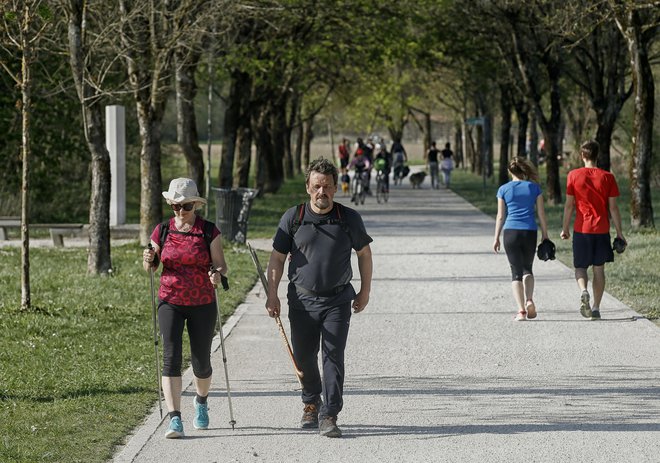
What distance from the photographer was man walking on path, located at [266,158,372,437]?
7.32 meters

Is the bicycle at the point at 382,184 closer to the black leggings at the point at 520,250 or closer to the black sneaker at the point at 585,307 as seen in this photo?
the black leggings at the point at 520,250

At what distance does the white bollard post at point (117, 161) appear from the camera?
24.5 metres

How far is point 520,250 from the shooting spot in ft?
40.4

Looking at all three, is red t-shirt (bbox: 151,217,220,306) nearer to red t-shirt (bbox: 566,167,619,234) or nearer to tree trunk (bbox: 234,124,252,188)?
red t-shirt (bbox: 566,167,619,234)

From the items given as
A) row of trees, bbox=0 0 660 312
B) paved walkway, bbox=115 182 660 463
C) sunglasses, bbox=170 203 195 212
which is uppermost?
row of trees, bbox=0 0 660 312

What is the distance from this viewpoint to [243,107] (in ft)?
115

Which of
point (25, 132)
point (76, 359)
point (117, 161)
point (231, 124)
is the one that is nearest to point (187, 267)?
point (76, 359)

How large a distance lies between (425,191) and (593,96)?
14935mm

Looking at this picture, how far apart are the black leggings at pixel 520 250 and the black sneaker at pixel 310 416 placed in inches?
199

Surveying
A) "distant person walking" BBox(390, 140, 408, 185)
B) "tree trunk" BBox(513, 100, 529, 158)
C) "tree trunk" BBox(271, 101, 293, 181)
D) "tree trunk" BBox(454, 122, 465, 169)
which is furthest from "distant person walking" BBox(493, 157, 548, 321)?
"tree trunk" BBox(454, 122, 465, 169)

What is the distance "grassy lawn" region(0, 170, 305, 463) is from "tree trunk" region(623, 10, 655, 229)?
828 centimetres

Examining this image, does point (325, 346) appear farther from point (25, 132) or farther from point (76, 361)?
point (25, 132)

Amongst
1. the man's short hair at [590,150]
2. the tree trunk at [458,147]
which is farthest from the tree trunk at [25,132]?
the tree trunk at [458,147]

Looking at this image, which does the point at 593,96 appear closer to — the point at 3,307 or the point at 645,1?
the point at 645,1
